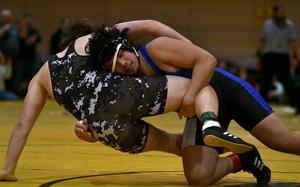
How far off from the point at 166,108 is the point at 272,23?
7720mm

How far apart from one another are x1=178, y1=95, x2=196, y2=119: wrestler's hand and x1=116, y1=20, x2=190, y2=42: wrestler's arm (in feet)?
1.23

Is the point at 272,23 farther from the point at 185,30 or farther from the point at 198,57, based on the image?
the point at 198,57

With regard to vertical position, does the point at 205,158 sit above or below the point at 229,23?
above

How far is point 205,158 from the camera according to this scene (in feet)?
14.1

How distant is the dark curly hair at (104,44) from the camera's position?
13.8ft

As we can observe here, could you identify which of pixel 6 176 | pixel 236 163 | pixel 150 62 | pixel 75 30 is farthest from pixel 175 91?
pixel 6 176

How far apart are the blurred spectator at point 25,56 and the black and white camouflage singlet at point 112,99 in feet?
34.8

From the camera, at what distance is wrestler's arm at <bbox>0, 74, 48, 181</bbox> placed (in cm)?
437

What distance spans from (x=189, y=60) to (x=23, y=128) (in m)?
1.07

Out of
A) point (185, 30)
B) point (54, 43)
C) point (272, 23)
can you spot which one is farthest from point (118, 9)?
point (272, 23)

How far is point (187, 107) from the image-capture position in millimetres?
4227

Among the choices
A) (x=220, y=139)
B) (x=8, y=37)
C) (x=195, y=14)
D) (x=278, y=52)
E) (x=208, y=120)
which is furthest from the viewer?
(x=195, y=14)

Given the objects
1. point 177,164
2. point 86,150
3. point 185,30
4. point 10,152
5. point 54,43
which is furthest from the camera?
point 185,30

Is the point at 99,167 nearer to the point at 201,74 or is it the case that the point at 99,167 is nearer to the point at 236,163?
the point at 236,163
